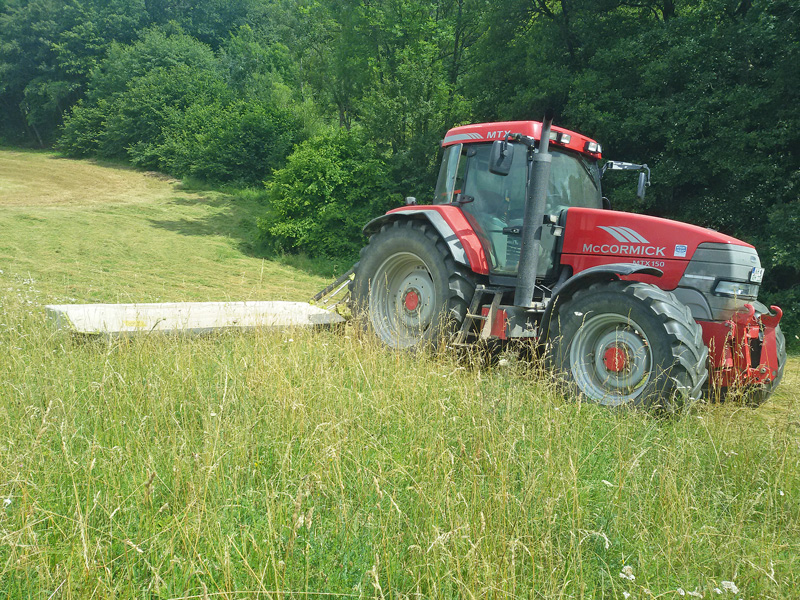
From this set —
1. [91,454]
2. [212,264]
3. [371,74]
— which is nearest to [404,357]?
[91,454]

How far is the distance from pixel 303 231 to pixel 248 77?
24671 mm

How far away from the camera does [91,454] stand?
2.87 meters

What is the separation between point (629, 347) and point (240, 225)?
16403 millimetres

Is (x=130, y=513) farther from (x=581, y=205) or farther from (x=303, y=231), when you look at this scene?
(x=303, y=231)

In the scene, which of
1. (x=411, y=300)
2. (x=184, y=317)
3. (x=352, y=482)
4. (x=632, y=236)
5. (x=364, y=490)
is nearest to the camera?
(x=364, y=490)

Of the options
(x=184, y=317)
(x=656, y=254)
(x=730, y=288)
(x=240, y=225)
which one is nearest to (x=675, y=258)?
(x=656, y=254)

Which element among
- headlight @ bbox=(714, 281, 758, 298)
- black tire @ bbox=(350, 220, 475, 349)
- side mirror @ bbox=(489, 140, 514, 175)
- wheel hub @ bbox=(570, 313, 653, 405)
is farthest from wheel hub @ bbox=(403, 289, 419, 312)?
headlight @ bbox=(714, 281, 758, 298)

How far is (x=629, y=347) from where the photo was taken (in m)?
4.57

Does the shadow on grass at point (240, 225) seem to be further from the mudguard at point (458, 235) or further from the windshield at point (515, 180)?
the mudguard at point (458, 235)

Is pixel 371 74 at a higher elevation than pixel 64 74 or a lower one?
lower

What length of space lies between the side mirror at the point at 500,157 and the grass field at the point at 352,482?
4.93ft

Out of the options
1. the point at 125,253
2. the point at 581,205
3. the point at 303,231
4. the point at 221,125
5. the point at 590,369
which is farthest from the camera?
the point at 221,125

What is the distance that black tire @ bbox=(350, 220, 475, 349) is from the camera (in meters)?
5.64

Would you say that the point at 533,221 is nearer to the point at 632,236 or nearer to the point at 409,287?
the point at 632,236
